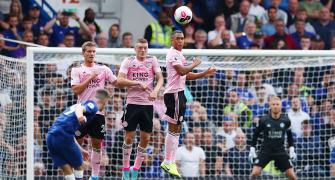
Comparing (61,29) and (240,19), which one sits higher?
(240,19)

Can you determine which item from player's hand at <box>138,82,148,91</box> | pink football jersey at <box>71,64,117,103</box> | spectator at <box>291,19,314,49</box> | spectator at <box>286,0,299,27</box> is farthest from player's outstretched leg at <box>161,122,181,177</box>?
spectator at <box>286,0,299,27</box>

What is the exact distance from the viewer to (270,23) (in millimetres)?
26891

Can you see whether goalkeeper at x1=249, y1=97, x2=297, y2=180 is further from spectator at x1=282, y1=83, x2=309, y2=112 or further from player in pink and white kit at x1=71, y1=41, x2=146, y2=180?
player in pink and white kit at x1=71, y1=41, x2=146, y2=180

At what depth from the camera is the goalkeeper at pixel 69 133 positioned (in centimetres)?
1889

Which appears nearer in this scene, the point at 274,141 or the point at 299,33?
the point at 274,141

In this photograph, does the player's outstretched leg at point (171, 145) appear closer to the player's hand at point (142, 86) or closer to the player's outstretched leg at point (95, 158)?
the player's hand at point (142, 86)

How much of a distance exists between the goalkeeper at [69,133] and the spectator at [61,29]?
638cm

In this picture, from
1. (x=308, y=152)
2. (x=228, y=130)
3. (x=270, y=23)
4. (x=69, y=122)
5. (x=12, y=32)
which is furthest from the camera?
(x=270, y=23)

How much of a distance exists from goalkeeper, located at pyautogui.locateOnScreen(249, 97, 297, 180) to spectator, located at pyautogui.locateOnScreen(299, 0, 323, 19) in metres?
4.68

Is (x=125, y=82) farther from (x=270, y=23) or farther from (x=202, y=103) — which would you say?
(x=270, y=23)

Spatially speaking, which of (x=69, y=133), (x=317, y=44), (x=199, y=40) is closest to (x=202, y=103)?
(x=199, y=40)

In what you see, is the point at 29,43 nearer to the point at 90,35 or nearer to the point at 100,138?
the point at 90,35

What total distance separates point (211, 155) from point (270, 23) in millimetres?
4401

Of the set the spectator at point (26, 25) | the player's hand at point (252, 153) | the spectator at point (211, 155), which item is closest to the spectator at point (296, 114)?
the player's hand at point (252, 153)
